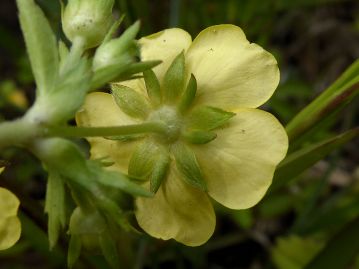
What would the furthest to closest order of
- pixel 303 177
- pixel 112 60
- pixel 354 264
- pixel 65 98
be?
1. pixel 303 177
2. pixel 354 264
3. pixel 112 60
4. pixel 65 98

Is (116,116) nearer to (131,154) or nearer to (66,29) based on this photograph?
(131,154)

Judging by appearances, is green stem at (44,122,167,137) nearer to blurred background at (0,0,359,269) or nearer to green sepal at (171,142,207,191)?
green sepal at (171,142,207,191)

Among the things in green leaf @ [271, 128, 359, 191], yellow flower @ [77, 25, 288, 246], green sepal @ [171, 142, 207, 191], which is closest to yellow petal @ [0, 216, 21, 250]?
yellow flower @ [77, 25, 288, 246]

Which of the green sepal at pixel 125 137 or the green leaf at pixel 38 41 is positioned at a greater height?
the green leaf at pixel 38 41

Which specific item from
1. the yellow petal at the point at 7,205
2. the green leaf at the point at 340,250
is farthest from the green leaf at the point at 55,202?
the green leaf at the point at 340,250

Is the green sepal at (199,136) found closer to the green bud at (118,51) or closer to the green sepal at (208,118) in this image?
the green sepal at (208,118)

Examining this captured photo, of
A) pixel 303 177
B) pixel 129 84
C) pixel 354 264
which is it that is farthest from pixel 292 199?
pixel 129 84
